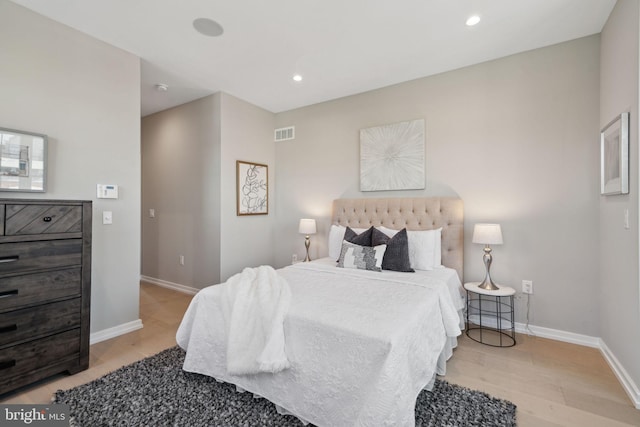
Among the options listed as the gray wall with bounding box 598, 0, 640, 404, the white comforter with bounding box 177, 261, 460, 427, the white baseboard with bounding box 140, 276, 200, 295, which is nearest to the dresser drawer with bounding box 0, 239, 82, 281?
the white comforter with bounding box 177, 261, 460, 427

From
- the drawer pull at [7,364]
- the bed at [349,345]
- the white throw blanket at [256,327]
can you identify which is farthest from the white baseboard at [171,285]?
the white throw blanket at [256,327]

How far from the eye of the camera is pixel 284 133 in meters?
4.46

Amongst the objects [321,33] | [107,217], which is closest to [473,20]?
[321,33]

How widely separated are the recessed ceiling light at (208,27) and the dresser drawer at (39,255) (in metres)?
1.92

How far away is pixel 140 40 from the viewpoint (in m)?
2.64

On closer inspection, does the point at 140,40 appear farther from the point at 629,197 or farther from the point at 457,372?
the point at 629,197

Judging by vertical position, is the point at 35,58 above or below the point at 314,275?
above

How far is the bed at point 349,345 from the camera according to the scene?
1.40m

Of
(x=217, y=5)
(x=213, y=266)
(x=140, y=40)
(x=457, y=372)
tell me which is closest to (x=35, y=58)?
(x=140, y=40)

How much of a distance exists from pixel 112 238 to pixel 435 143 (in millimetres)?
3438

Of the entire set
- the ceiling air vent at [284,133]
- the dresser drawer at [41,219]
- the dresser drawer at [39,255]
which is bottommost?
the dresser drawer at [39,255]

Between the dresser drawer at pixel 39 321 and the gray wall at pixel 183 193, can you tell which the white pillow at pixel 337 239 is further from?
the dresser drawer at pixel 39 321

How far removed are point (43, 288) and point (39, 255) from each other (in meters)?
0.22

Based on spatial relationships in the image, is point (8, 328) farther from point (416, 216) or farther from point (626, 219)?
point (626, 219)
